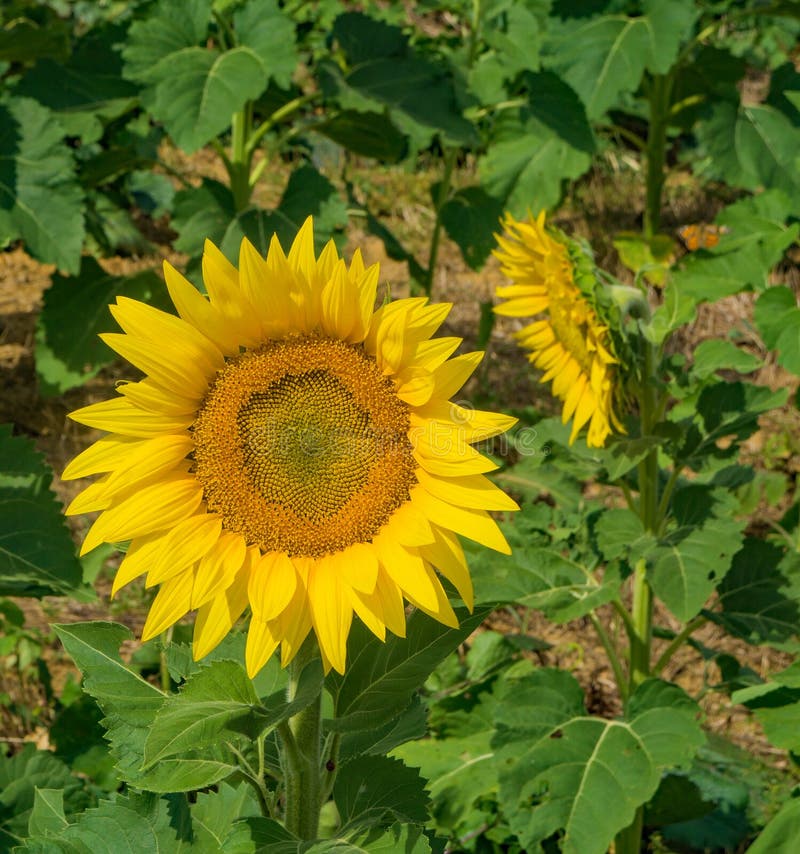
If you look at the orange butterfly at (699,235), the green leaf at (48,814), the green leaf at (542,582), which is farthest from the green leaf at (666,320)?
the orange butterfly at (699,235)

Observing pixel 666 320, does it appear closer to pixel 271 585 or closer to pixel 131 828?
pixel 271 585

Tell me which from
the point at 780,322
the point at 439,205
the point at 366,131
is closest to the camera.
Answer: the point at 780,322

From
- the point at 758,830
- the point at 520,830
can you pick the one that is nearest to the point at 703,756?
the point at 758,830

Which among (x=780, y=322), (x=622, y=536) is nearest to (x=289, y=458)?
(x=622, y=536)

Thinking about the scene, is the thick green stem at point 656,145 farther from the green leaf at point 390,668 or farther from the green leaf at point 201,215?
the green leaf at point 390,668

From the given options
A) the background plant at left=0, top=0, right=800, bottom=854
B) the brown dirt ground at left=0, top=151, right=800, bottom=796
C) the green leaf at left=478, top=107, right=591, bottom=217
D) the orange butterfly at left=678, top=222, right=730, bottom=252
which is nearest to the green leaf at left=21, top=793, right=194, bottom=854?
the background plant at left=0, top=0, right=800, bottom=854

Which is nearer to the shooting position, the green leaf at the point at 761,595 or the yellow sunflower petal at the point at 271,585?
the yellow sunflower petal at the point at 271,585

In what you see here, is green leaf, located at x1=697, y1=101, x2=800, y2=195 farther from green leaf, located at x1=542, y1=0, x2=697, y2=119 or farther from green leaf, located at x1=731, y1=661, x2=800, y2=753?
green leaf, located at x1=731, y1=661, x2=800, y2=753
